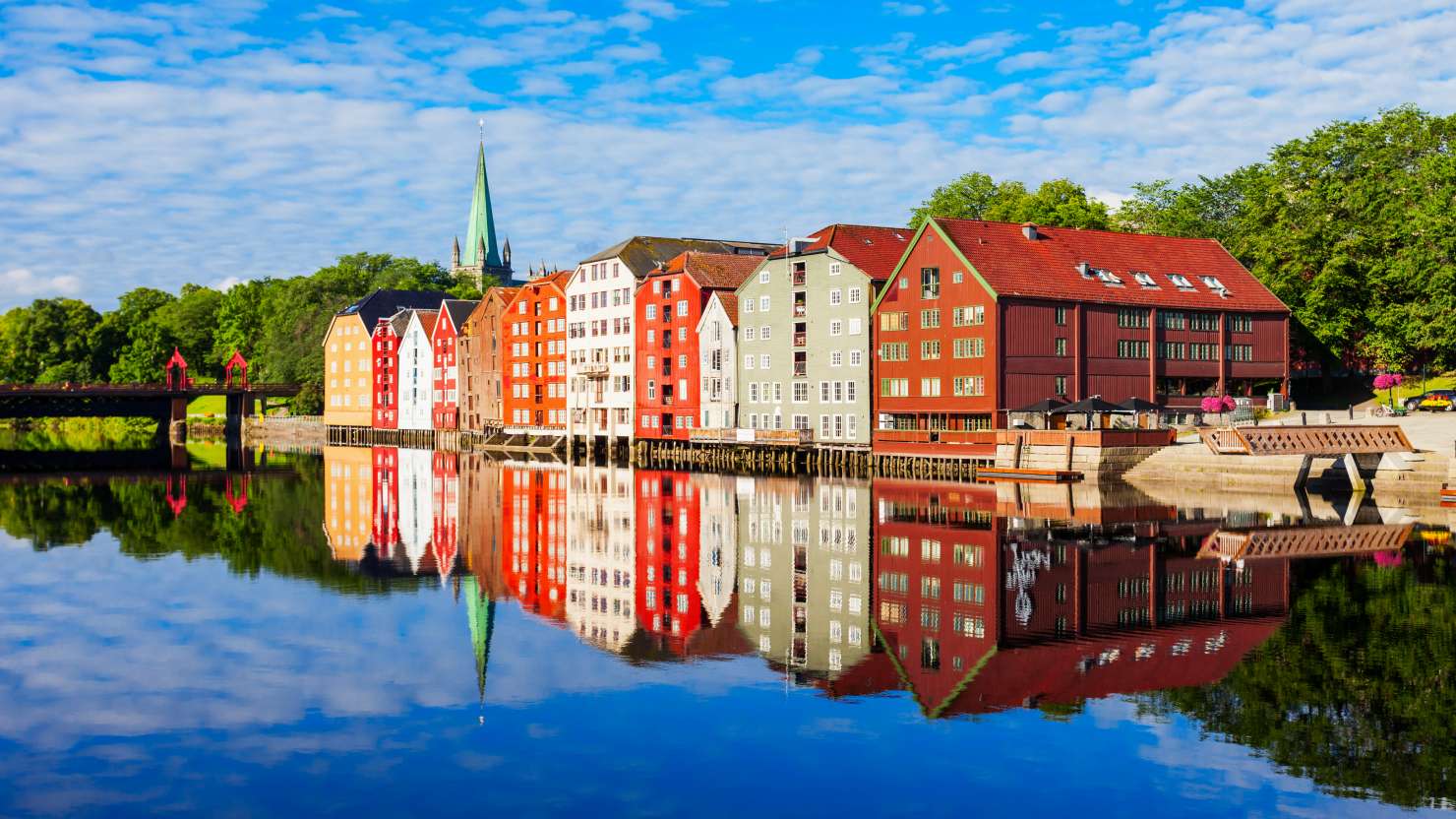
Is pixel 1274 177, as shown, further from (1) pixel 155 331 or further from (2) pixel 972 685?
(1) pixel 155 331

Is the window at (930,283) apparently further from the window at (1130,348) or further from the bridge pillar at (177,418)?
the bridge pillar at (177,418)

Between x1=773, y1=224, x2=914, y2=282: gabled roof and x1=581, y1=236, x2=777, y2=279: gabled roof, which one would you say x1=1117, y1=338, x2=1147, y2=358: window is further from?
x1=581, y1=236, x2=777, y2=279: gabled roof

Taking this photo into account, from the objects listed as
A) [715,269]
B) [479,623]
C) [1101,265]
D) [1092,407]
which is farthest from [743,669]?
[715,269]

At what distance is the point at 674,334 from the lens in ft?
323

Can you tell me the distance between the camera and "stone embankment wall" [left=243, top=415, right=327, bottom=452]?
146375 mm

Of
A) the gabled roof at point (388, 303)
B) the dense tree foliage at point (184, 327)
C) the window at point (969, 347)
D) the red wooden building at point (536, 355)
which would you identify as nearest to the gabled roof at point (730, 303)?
the window at point (969, 347)

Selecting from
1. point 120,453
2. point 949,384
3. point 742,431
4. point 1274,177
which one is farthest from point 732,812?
point 120,453

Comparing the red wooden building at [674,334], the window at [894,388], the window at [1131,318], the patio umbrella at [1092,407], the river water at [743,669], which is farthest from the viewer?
the red wooden building at [674,334]

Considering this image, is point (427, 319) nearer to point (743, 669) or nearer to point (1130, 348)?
point (1130, 348)

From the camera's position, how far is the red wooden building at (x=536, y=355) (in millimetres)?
114875

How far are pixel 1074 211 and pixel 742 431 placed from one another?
30.3 m

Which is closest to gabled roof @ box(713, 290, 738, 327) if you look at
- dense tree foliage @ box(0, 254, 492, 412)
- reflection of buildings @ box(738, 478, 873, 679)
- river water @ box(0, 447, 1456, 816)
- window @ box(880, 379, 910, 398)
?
window @ box(880, 379, 910, 398)

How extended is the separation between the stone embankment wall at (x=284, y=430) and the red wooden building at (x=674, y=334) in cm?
5556

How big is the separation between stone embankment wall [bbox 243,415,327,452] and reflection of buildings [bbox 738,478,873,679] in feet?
334
